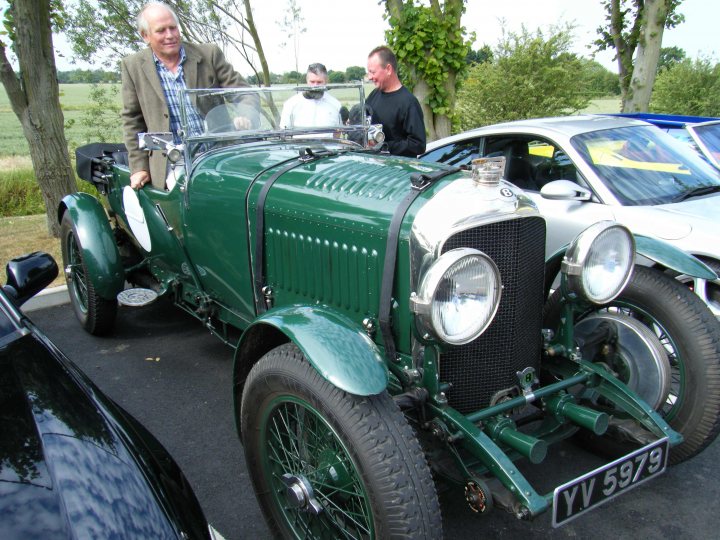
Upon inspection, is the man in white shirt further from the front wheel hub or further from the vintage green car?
the front wheel hub

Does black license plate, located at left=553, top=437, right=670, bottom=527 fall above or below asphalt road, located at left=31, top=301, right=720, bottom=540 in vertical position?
above

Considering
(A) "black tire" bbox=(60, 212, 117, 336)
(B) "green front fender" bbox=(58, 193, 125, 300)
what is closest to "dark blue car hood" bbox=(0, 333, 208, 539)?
(B) "green front fender" bbox=(58, 193, 125, 300)

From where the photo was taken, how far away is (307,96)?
3.52 meters

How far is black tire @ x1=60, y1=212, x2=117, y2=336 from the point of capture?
13.2 ft

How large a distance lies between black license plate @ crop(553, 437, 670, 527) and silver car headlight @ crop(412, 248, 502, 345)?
0.56 metres

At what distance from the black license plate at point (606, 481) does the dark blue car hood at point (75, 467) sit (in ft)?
3.53

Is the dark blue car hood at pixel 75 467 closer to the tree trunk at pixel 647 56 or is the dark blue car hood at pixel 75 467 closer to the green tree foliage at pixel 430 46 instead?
the green tree foliage at pixel 430 46

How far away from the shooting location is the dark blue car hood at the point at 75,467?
4.42ft

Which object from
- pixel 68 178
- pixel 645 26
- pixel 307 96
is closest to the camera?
pixel 307 96

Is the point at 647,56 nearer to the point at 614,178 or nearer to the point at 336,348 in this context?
the point at 614,178

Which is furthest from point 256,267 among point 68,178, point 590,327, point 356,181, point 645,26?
point 645,26

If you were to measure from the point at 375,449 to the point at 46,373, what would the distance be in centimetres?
106

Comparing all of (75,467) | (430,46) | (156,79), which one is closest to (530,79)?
(430,46)

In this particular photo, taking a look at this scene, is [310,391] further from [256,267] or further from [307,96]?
[307,96]
